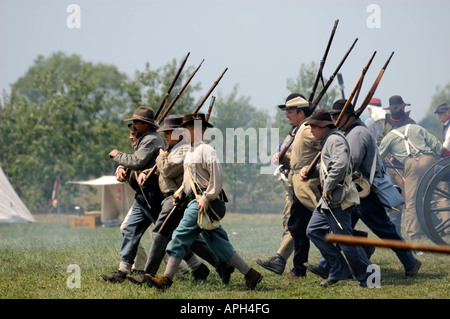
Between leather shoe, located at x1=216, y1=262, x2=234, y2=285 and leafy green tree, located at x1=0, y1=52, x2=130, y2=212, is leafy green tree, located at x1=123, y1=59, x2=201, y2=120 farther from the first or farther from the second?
leather shoe, located at x1=216, y1=262, x2=234, y2=285

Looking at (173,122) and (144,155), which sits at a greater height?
(173,122)

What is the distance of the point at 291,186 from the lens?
25.5 feet

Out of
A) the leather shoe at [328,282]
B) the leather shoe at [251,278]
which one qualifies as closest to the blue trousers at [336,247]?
the leather shoe at [328,282]

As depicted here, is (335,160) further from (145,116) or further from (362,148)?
(145,116)

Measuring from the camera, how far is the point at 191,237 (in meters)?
6.45

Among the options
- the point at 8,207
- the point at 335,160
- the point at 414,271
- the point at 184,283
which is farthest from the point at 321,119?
the point at 8,207

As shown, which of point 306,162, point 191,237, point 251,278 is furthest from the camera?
point 306,162

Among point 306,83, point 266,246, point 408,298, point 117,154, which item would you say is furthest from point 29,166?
point 408,298

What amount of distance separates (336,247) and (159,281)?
70.4 inches

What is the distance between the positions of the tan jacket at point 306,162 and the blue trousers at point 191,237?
1198 mm

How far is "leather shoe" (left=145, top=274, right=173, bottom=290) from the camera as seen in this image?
631 centimetres

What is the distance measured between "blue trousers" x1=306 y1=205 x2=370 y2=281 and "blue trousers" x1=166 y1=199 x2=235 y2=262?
2.95 ft

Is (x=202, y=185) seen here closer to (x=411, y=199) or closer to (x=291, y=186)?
(x=291, y=186)
